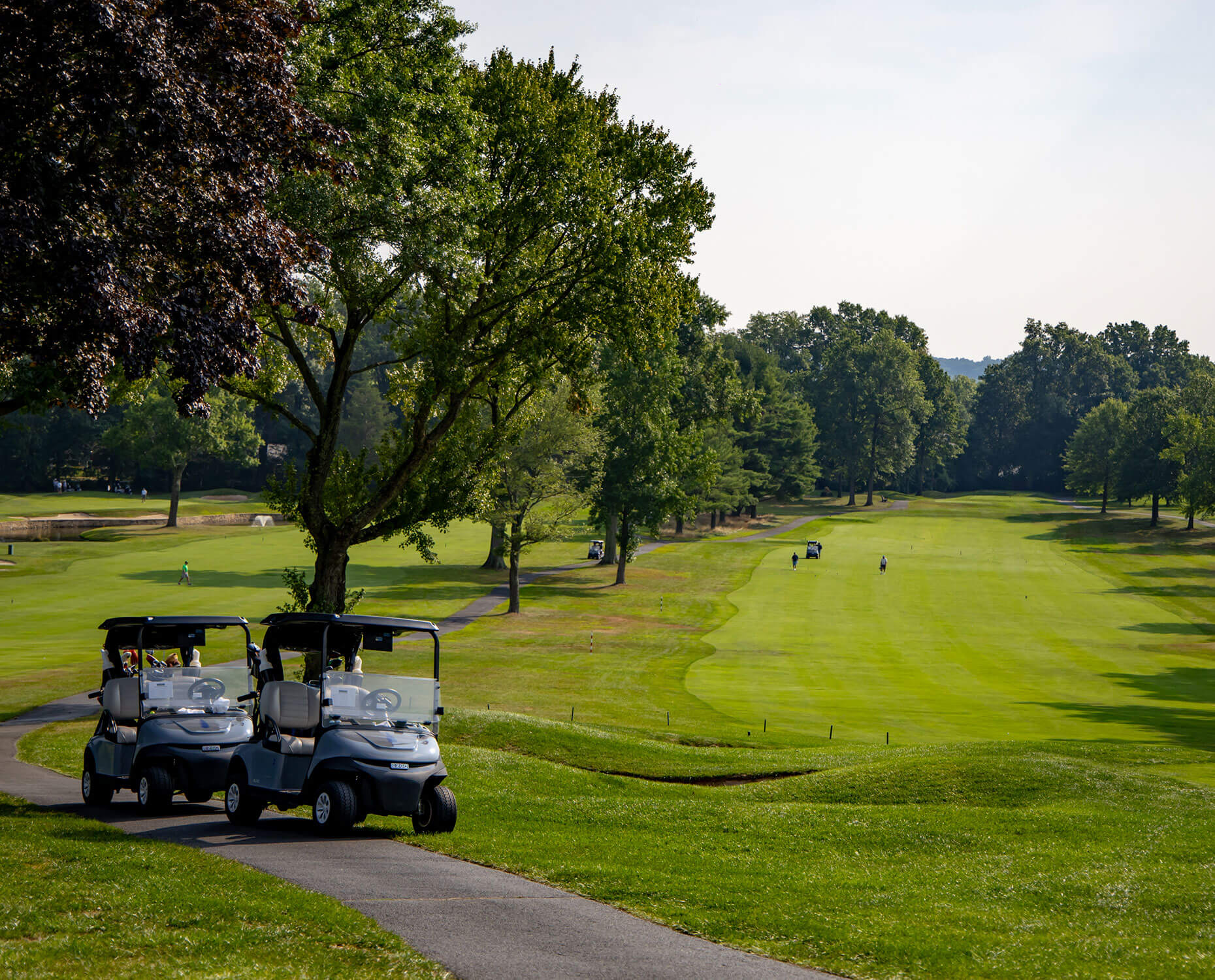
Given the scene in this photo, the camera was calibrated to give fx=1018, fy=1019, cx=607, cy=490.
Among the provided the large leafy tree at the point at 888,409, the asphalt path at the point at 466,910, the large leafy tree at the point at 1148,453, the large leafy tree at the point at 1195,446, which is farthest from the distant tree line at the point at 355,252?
the large leafy tree at the point at 888,409

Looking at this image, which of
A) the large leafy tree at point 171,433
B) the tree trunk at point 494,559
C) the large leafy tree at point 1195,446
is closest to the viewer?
the tree trunk at point 494,559

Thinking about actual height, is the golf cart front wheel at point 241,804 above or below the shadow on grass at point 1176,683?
above

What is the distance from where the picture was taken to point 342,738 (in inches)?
523

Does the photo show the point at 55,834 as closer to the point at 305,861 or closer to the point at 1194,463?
the point at 305,861

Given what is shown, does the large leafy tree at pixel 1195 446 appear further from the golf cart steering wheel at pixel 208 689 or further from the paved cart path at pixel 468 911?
the paved cart path at pixel 468 911

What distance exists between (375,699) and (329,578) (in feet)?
42.2

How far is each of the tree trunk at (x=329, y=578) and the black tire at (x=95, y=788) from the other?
1003 cm

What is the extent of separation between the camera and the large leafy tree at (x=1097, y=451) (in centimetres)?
11831

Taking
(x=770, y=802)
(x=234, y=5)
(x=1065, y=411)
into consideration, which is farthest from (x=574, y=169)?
(x=1065, y=411)

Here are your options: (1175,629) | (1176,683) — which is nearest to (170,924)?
(1176,683)

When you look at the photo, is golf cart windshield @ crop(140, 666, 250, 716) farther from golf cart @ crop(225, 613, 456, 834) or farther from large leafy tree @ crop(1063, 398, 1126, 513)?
large leafy tree @ crop(1063, 398, 1126, 513)

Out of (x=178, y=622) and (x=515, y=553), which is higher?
(x=178, y=622)

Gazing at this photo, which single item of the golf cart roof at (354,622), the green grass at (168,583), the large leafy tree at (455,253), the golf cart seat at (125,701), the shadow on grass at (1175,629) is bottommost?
the green grass at (168,583)

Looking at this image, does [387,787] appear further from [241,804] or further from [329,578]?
[329,578]
